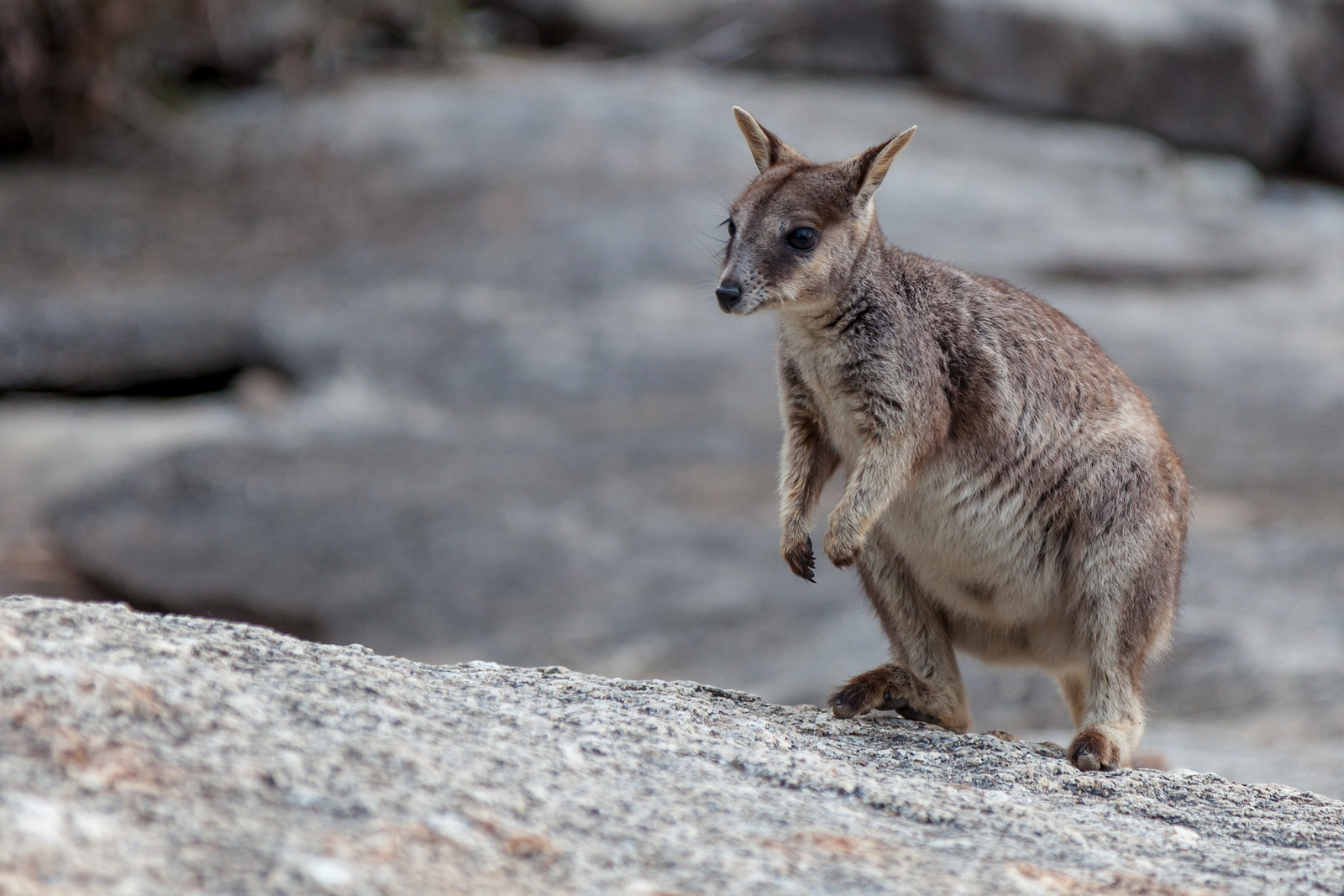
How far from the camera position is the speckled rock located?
251 centimetres

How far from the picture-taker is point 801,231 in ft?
16.3

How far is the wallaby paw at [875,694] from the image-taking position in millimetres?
4590

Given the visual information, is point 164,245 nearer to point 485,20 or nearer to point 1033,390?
point 485,20

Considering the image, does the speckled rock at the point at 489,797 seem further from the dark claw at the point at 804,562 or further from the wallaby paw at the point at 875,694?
the dark claw at the point at 804,562

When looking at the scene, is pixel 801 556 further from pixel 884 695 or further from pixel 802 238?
pixel 802 238

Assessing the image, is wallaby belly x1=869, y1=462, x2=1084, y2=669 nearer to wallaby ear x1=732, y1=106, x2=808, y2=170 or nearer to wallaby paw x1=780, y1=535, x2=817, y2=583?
wallaby paw x1=780, y1=535, x2=817, y2=583

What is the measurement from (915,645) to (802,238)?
1.54 m

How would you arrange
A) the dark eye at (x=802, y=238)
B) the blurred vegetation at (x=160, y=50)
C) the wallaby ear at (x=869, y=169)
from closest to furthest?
the dark eye at (x=802, y=238), the wallaby ear at (x=869, y=169), the blurred vegetation at (x=160, y=50)

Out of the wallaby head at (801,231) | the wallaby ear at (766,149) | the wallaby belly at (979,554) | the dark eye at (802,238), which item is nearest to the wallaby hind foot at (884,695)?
the wallaby belly at (979,554)

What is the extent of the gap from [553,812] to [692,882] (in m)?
0.37

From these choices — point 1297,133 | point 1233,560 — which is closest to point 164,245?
point 1233,560

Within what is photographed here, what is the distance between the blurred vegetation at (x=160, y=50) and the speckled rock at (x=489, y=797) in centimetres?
1323

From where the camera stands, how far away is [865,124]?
1553cm

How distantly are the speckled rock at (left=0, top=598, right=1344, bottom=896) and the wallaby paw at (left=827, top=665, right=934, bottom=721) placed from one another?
46 centimetres
